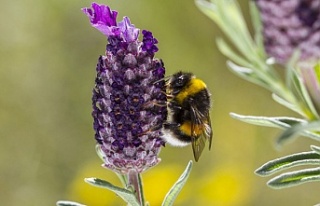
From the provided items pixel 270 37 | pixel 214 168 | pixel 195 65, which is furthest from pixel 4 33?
pixel 270 37

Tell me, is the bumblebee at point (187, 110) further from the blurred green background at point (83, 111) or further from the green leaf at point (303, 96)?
the blurred green background at point (83, 111)

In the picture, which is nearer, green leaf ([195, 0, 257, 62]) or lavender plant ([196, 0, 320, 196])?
lavender plant ([196, 0, 320, 196])

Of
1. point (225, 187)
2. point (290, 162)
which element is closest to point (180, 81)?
point (290, 162)

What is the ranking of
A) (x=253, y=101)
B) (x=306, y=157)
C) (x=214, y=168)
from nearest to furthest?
(x=306, y=157)
(x=214, y=168)
(x=253, y=101)

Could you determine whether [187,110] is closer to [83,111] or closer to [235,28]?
[235,28]

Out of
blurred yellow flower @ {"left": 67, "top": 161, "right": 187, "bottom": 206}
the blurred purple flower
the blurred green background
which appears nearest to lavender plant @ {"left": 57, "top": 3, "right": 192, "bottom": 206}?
the blurred purple flower

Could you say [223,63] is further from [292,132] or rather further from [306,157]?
[292,132]

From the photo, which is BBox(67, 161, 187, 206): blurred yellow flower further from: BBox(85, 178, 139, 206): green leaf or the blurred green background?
BBox(85, 178, 139, 206): green leaf
